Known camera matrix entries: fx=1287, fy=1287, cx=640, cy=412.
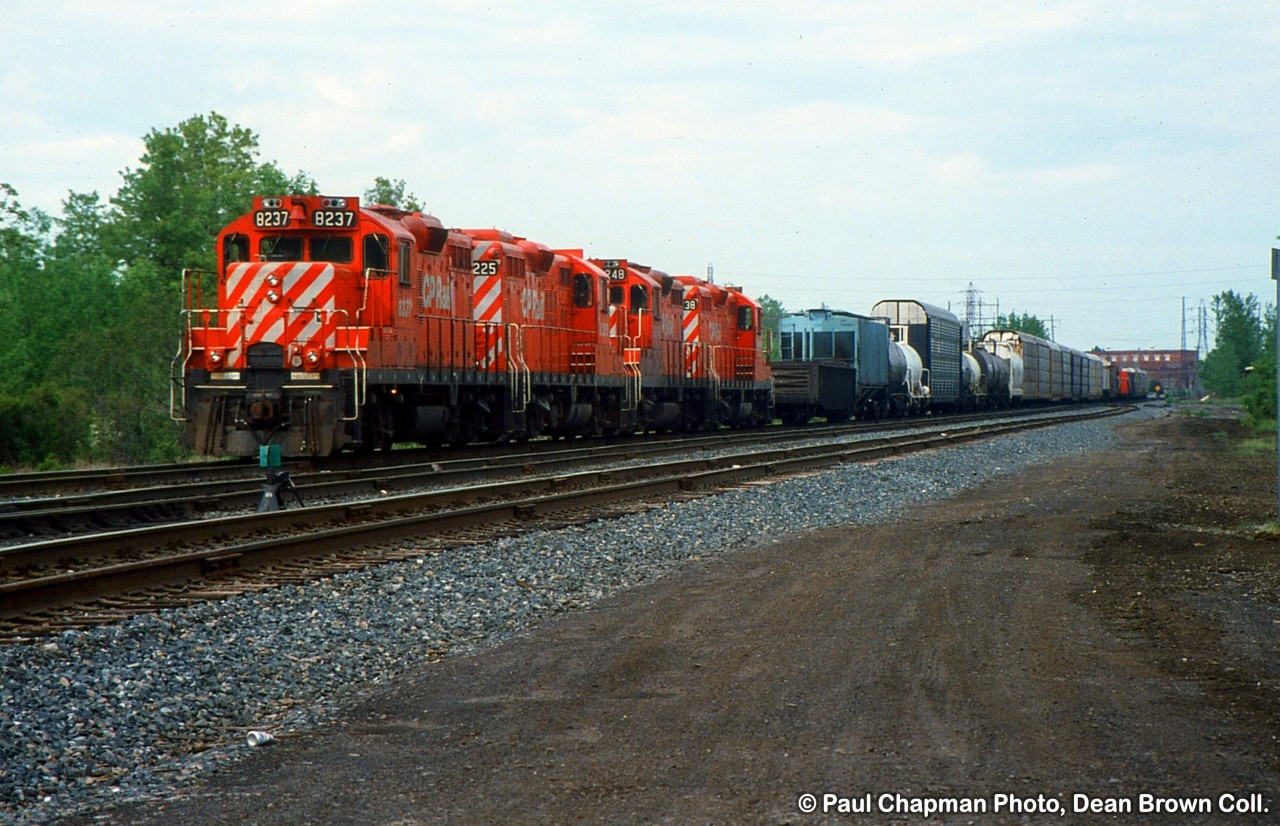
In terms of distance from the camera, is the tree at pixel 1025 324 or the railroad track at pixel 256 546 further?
the tree at pixel 1025 324

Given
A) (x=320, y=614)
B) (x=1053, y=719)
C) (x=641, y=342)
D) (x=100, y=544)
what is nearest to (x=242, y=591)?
(x=320, y=614)

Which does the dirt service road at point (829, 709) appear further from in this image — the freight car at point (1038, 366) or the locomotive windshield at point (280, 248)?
the freight car at point (1038, 366)

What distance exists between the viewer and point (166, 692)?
580 centimetres

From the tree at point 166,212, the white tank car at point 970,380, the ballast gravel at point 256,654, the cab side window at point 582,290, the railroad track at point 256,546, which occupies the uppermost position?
the tree at point 166,212

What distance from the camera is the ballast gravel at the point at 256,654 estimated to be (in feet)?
15.8

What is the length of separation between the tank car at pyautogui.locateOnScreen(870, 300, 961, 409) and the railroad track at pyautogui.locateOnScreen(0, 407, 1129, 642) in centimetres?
3229

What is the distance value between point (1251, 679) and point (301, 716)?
428 cm

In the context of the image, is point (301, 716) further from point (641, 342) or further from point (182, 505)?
point (641, 342)

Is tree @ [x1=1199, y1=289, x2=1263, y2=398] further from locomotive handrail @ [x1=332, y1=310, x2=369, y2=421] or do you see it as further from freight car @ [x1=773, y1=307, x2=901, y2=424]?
locomotive handrail @ [x1=332, y1=310, x2=369, y2=421]

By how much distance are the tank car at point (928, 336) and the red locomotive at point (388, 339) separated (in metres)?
21.3

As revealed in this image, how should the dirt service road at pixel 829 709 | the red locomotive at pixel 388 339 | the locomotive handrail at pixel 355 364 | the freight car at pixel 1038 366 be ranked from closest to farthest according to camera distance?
1. the dirt service road at pixel 829 709
2. the locomotive handrail at pixel 355 364
3. the red locomotive at pixel 388 339
4. the freight car at pixel 1038 366

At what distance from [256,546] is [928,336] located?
132 feet

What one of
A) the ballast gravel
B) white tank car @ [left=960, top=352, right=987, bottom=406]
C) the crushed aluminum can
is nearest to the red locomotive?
the ballast gravel

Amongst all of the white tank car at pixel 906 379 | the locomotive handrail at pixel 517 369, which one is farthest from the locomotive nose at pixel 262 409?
the white tank car at pixel 906 379
